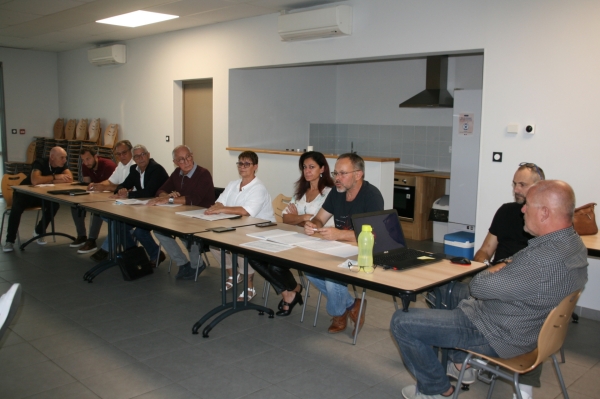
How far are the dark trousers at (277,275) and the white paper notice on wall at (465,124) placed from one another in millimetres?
3070

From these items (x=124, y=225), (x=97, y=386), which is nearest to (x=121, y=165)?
(x=124, y=225)

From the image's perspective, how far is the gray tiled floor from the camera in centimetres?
294

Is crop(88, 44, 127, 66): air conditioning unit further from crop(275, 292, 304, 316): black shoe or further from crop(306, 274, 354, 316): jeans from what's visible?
crop(306, 274, 354, 316): jeans

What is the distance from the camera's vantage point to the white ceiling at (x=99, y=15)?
20.0 ft

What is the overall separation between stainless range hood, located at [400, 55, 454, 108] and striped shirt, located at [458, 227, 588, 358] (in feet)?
16.1

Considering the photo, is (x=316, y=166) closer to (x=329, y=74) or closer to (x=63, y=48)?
(x=329, y=74)

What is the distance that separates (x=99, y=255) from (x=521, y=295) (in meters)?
A: 4.52

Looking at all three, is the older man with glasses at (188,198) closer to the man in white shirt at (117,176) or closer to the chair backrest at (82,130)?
the man in white shirt at (117,176)

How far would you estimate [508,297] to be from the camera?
227 cm

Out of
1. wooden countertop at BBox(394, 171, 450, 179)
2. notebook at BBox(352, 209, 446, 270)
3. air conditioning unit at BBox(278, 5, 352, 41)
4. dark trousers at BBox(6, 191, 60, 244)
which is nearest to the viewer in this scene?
notebook at BBox(352, 209, 446, 270)

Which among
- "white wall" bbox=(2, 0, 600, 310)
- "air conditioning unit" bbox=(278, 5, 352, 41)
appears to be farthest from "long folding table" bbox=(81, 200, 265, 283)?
"air conditioning unit" bbox=(278, 5, 352, 41)

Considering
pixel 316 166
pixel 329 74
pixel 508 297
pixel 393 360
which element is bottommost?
pixel 393 360

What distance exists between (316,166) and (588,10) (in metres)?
2.33

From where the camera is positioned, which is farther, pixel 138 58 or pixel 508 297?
pixel 138 58
